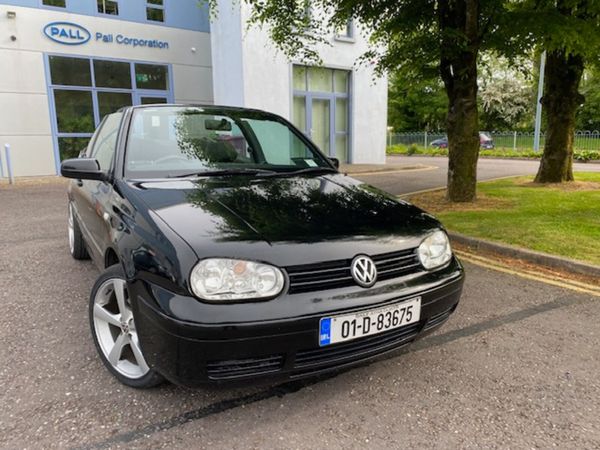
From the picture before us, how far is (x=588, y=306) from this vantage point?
381cm

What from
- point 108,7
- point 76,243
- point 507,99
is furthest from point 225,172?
point 507,99

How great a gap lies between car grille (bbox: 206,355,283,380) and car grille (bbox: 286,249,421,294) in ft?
1.07

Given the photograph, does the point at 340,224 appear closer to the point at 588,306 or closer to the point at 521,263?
the point at 588,306

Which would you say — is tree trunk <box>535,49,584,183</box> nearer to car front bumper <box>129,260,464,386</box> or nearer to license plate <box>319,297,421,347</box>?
license plate <box>319,297,421,347</box>

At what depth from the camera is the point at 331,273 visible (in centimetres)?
222

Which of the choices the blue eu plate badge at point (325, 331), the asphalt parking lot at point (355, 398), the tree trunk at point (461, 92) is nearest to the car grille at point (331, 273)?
the blue eu plate badge at point (325, 331)

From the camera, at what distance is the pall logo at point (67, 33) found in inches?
529

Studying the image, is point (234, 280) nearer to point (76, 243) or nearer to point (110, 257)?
point (110, 257)

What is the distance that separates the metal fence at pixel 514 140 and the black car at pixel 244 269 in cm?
2934

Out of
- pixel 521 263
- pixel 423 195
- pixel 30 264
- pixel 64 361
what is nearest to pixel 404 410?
pixel 64 361

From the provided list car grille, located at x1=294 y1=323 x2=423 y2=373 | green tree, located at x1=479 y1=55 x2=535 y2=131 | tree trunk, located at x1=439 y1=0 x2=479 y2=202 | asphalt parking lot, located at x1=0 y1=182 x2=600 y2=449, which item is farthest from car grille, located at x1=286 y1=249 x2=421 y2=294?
green tree, located at x1=479 y1=55 x2=535 y2=131

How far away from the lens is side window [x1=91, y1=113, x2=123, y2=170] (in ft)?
11.3

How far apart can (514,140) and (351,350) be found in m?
33.2

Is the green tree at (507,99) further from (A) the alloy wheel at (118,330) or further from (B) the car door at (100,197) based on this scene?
(A) the alloy wheel at (118,330)
